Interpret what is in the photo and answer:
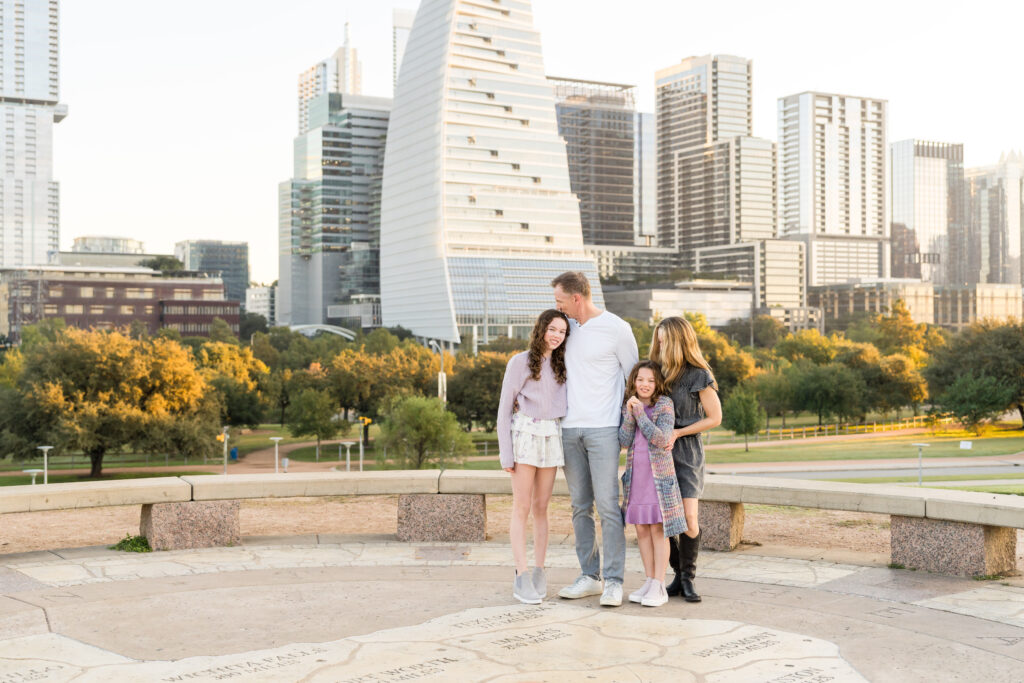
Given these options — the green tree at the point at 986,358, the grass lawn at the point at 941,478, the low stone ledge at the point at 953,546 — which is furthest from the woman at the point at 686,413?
the green tree at the point at 986,358

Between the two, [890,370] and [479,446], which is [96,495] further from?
[890,370]

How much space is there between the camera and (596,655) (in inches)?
241

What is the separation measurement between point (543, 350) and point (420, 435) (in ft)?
120

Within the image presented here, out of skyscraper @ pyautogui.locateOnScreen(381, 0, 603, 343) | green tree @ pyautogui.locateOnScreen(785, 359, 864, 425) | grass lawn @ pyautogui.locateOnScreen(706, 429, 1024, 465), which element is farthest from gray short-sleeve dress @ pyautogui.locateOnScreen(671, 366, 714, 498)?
skyscraper @ pyautogui.locateOnScreen(381, 0, 603, 343)

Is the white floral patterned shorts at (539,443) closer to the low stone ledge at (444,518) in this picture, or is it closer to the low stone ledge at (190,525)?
the low stone ledge at (444,518)

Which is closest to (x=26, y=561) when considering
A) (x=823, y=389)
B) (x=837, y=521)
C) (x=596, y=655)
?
(x=596, y=655)

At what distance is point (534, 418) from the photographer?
7723 millimetres

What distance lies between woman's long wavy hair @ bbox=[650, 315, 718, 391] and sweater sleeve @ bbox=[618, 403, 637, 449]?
1.28ft

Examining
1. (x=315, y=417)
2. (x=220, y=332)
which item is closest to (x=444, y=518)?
(x=315, y=417)

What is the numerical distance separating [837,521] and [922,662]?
21.7 feet

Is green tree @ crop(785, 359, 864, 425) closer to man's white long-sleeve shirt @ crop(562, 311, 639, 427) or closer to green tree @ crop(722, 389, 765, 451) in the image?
green tree @ crop(722, 389, 765, 451)

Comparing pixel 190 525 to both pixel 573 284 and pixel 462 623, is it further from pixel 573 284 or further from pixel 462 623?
pixel 573 284

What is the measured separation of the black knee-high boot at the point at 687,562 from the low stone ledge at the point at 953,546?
2.24m

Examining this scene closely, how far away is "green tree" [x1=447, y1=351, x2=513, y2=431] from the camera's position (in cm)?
6097
